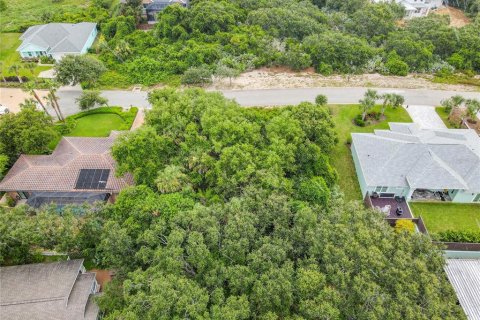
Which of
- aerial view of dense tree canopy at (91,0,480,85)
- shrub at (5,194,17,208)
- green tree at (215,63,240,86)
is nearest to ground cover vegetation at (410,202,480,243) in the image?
aerial view of dense tree canopy at (91,0,480,85)

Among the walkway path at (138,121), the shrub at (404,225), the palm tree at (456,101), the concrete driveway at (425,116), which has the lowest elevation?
the walkway path at (138,121)

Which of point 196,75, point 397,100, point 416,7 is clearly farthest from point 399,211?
point 416,7

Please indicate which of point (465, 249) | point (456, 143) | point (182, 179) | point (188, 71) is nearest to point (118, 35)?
point (188, 71)

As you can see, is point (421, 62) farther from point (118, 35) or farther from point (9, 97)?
point (9, 97)

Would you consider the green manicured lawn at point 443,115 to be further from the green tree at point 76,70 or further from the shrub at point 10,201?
the shrub at point 10,201

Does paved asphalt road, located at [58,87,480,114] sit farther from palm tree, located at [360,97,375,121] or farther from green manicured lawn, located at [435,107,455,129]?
palm tree, located at [360,97,375,121]

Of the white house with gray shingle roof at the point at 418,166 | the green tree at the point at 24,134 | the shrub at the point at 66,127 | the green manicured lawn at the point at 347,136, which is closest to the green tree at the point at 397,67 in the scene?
the green manicured lawn at the point at 347,136
